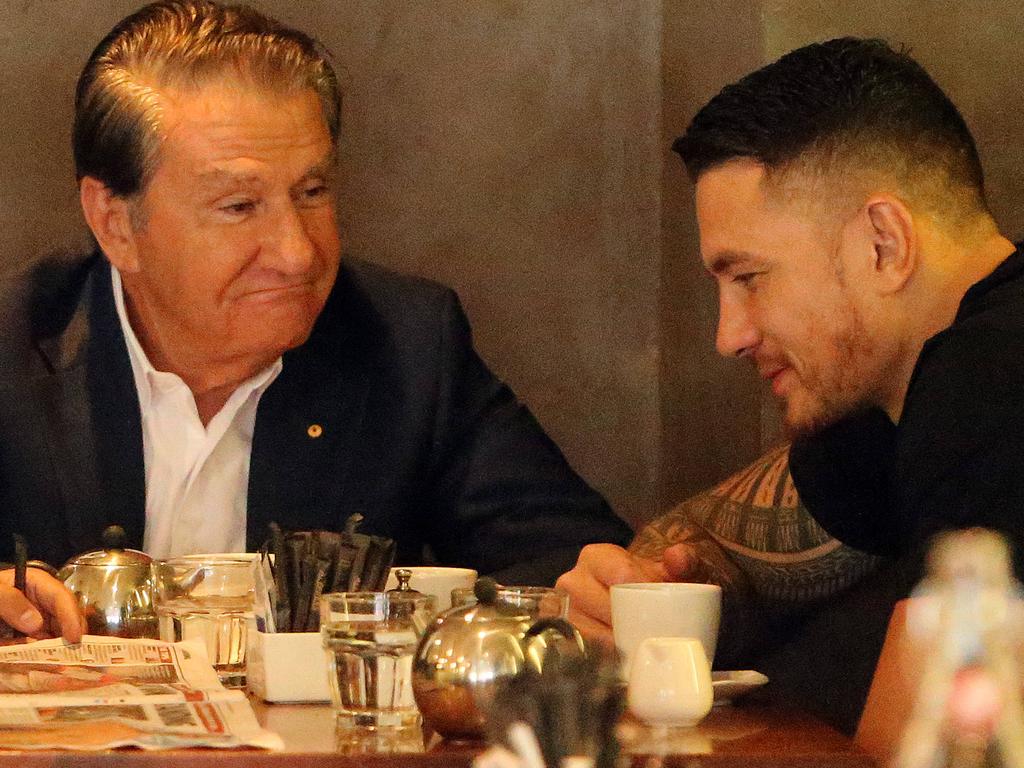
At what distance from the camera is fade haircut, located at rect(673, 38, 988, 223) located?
1627 mm

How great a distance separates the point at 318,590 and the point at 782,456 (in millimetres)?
963

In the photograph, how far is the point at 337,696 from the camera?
1144 mm

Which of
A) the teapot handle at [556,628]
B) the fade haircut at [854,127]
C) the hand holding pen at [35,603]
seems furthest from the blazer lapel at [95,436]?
the teapot handle at [556,628]

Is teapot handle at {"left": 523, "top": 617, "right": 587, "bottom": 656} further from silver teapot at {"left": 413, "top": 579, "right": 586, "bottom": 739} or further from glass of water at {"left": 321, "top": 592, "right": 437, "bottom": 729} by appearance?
glass of water at {"left": 321, "top": 592, "right": 437, "bottom": 729}

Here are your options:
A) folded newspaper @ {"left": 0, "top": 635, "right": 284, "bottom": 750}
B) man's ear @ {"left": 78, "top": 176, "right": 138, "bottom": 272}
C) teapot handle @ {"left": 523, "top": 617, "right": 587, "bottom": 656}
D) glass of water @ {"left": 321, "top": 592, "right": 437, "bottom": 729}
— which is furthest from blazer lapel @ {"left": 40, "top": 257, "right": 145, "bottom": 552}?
teapot handle @ {"left": 523, "top": 617, "right": 587, "bottom": 656}

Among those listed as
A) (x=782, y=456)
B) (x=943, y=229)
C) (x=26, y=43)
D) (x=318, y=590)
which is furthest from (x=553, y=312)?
(x=318, y=590)

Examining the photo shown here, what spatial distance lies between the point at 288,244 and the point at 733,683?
1.15 metres

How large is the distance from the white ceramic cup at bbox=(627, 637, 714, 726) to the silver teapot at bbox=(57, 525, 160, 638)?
65cm

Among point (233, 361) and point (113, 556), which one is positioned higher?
point (233, 361)

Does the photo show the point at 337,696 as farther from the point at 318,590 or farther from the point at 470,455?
the point at 470,455

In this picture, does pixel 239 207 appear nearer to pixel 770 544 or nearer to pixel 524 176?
pixel 524 176

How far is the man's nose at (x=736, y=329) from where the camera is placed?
68.9 inches

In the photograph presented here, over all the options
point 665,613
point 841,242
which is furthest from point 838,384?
point 665,613

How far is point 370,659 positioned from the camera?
1.14 meters
